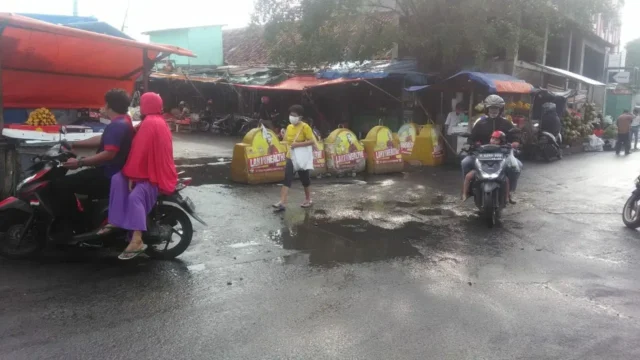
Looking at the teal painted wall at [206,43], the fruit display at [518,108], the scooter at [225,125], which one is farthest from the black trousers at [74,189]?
the teal painted wall at [206,43]

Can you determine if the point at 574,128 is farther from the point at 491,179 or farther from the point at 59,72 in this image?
the point at 59,72

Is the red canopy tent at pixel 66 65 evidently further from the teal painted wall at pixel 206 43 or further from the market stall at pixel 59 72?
the teal painted wall at pixel 206 43

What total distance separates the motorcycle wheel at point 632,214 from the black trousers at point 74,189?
6710mm

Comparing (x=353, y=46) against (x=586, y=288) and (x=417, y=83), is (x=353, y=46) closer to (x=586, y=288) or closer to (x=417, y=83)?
(x=417, y=83)

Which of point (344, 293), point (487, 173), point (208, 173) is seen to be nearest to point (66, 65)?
point (208, 173)

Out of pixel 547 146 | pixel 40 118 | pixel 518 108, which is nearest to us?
pixel 40 118

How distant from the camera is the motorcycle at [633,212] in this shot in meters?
6.98

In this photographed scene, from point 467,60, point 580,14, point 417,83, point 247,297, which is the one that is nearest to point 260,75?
point 417,83

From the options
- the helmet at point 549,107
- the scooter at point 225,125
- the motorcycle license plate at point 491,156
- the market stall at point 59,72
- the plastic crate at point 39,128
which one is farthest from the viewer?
the scooter at point 225,125

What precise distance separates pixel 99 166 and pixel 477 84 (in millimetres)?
9910

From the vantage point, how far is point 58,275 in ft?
15.2

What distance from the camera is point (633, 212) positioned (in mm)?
7137

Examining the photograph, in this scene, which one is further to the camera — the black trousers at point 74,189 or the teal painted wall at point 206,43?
the teal painted wall at point 206,43

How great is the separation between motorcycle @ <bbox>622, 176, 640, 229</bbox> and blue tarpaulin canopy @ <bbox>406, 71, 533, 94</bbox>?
5519mm
